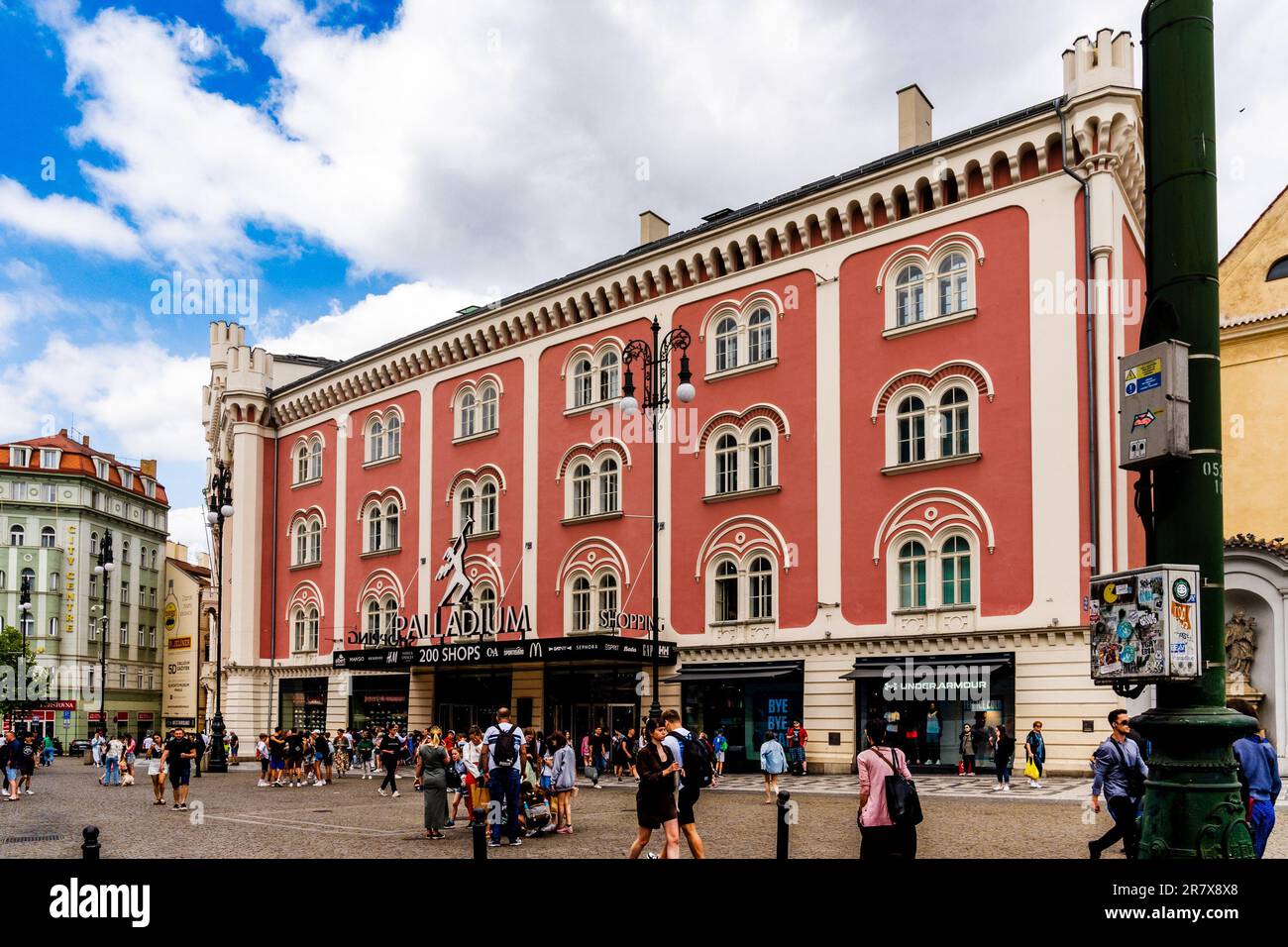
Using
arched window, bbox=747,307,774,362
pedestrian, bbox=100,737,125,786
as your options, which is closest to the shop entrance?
pedestrian, bbox=100,737,125,786

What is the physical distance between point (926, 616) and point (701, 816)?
41.7ft

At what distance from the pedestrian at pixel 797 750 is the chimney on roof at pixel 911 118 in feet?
60.9

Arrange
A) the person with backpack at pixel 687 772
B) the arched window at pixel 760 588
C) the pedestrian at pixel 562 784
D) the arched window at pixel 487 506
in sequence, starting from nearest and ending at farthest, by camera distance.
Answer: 1. the person with backpack at pixel 687 772
2. the pedestrian at pixel 562 784
3. the arched window at pixel 760 588
4. the arched window at pixel 487 506

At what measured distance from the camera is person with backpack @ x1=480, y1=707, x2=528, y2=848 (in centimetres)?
1862

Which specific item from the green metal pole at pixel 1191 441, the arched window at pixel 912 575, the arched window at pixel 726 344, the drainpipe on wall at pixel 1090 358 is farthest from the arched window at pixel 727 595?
the green metal pole at pixel 1191 441

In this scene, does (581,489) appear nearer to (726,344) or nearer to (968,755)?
(726,344)

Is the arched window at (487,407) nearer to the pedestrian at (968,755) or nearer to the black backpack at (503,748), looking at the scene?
the pedestrian at (968,755)

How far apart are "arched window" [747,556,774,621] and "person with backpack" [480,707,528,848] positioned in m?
19.1

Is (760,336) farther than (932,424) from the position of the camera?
Yes

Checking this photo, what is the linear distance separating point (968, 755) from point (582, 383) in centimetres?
1958

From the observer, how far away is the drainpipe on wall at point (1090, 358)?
1209 inches

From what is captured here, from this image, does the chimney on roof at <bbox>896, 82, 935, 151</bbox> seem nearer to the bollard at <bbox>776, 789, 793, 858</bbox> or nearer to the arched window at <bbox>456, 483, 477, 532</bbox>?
the arched window at <bbox>456, 483, 477, 532</bbox>

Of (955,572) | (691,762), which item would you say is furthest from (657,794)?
(955,572)

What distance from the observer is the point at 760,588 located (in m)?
38.0
